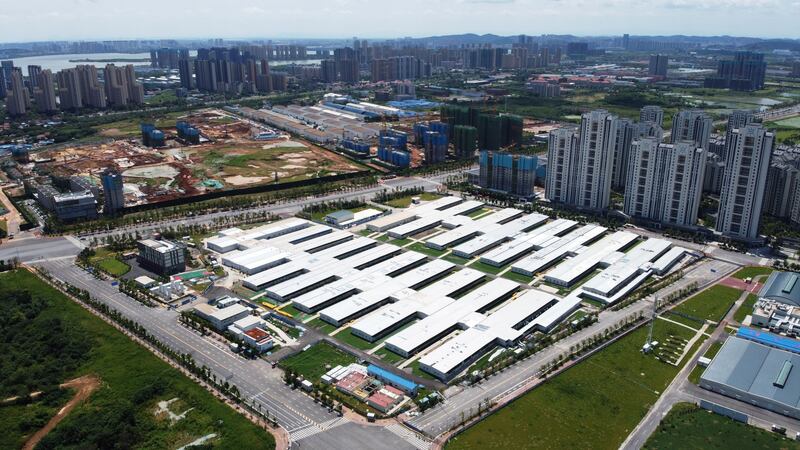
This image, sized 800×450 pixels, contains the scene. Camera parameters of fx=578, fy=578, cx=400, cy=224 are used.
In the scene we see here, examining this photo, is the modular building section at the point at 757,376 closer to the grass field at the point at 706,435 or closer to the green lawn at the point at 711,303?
the grass field at the point at 706,435

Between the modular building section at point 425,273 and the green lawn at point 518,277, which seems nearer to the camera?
the modular building section at point 425,273

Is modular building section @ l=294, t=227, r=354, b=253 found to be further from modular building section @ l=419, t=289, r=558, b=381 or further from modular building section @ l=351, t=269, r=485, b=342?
modular building section @ l=419, t=289, r=558, b=381

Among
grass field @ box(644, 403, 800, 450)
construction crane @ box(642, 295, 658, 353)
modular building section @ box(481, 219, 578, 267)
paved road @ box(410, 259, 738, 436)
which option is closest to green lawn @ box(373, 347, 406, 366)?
paved road @ box(410, 259, 738, 436)

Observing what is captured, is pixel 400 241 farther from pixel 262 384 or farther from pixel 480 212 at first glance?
pixel 262 384

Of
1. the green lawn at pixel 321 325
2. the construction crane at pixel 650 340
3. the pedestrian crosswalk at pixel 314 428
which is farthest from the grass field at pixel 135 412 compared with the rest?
the construction crane at pixel 650 340

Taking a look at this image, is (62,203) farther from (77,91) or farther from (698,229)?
(77,91)
